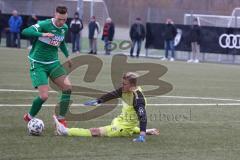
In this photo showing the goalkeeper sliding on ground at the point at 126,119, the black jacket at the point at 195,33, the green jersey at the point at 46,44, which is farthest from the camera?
the black jacket at the point at 195,33

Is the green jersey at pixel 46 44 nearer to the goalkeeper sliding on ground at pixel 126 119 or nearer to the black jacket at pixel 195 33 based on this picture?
the goalkeeper sliding on ground at pixel 126 119

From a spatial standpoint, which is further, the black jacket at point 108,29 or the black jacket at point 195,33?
the black jacket at point 108,29

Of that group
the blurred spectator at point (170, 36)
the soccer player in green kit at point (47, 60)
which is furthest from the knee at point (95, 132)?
the blurred spectator at point (170, 36)

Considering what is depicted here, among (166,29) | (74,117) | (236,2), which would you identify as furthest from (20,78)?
(236,2)

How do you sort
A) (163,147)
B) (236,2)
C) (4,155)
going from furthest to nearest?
1. (236,2)
2. (163,147)
3. (4,155)

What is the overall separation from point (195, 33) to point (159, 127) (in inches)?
895

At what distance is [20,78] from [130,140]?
966 centimetres

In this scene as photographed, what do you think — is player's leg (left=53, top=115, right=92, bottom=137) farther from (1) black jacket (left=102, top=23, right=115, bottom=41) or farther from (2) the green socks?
(1) black jacket (left=102, top=23, right=115, bottom=41)

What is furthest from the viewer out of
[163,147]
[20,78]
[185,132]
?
[20,78]

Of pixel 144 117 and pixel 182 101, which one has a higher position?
pixel 144 117

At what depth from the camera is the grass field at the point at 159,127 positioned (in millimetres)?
8555

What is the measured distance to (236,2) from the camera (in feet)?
173

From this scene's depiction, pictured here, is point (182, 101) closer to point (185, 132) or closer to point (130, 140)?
point (185, 132)

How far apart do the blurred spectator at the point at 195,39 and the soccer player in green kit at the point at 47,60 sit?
2315 cm
